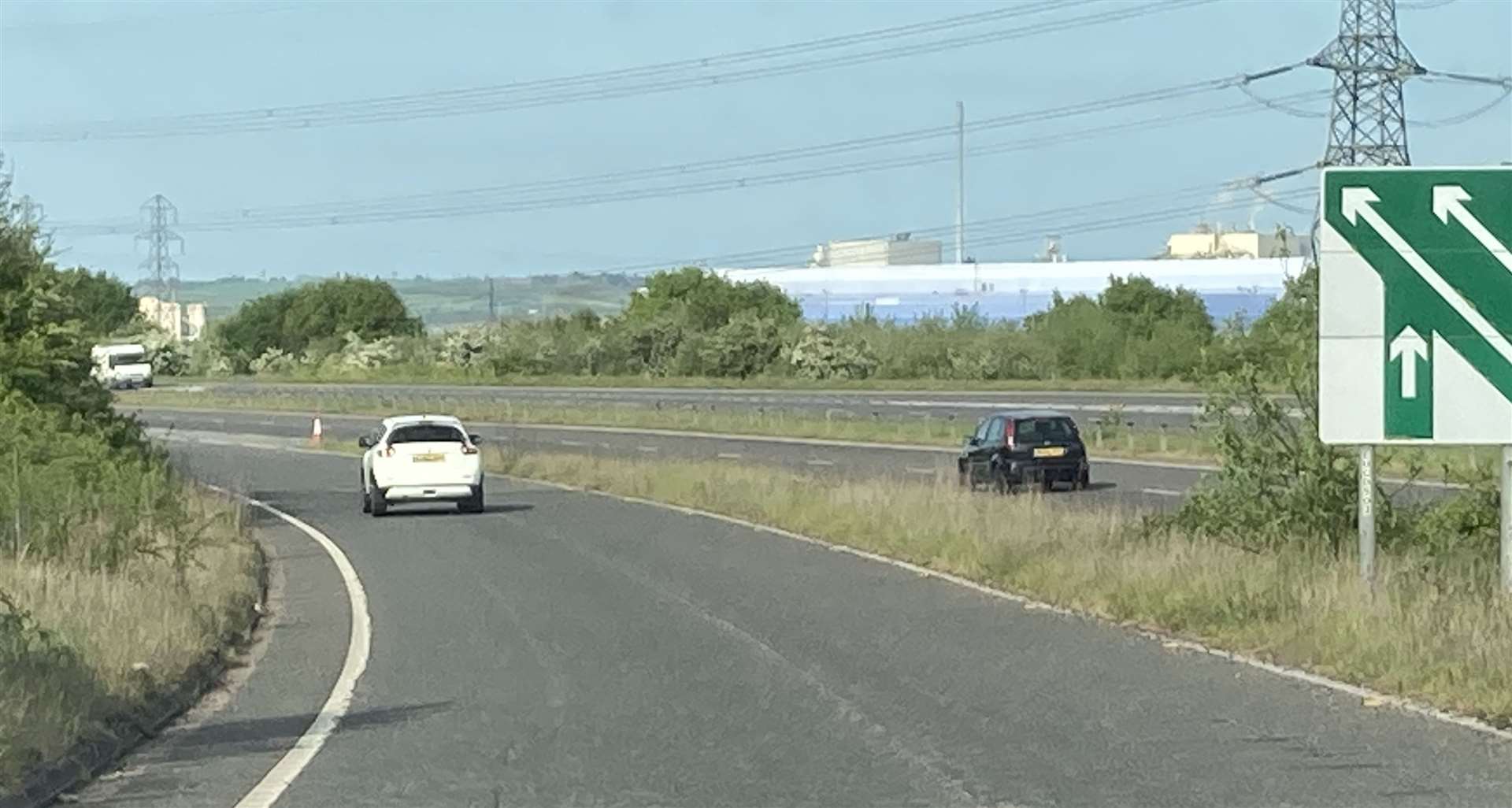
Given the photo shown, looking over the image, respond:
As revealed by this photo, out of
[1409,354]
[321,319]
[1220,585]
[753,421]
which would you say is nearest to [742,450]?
[753,421]

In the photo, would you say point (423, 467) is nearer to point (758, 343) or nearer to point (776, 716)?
point (776, 716)

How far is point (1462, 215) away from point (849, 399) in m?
59.6

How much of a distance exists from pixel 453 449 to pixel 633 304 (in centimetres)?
9327

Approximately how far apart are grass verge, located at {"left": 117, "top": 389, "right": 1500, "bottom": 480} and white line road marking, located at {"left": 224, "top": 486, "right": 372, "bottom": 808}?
8.75 metres

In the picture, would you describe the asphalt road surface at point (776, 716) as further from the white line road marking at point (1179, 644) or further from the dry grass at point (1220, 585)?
the dry grass at point (1220, 585)

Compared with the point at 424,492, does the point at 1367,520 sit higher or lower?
higher

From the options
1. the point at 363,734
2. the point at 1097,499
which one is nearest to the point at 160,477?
the point at 1097,499

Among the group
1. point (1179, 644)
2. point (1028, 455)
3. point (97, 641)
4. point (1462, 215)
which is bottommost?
point (1179, 644)

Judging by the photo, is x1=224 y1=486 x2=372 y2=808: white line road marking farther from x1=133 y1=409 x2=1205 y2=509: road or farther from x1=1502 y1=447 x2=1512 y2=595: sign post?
x1=133 y1=409 x2=1205 y2=509: road

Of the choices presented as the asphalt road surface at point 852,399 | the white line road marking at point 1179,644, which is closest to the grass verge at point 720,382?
the asphalt road surface at point 852,399

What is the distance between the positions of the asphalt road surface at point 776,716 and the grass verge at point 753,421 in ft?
21.1

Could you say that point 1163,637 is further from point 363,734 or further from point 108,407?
point 108,407

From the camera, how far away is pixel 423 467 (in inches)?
1452

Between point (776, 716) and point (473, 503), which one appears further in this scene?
point (473, 503)
